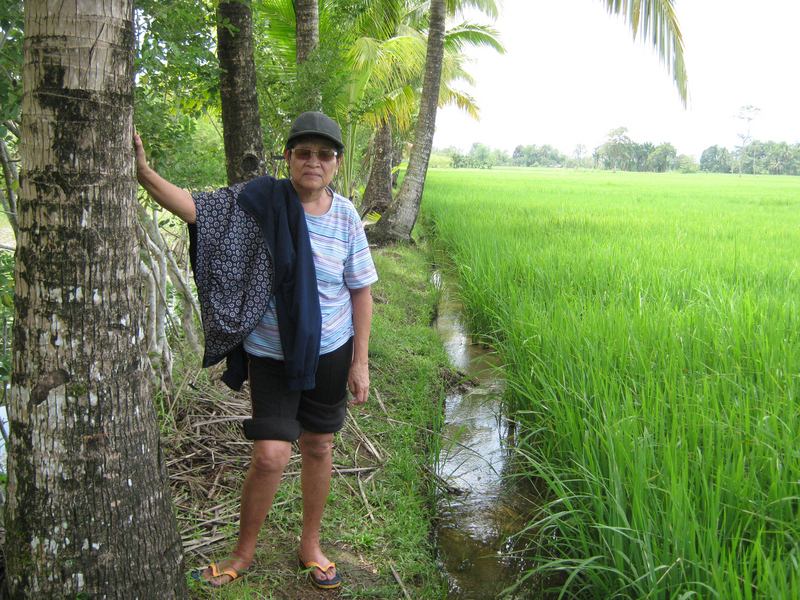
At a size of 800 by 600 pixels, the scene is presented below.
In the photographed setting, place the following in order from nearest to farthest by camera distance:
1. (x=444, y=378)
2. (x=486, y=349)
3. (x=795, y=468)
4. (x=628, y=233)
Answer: (x=795, y=468), (x=444, y=378), (x=486, y=349), (x=628, y=233)

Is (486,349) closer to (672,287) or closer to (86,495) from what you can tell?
(672,287)

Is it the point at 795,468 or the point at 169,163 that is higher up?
the point at 169,163

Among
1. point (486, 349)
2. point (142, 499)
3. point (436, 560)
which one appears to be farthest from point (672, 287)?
point (142, 499)

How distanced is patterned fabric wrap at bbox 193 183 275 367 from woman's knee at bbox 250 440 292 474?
0.30m

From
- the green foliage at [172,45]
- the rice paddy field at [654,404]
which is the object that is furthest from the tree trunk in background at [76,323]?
the rice paddy field at [654,404]

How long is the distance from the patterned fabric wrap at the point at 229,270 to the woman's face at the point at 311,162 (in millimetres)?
188

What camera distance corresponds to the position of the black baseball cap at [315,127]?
1.73 metres

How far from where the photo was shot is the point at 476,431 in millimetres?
3393

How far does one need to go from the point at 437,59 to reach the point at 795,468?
282 inches

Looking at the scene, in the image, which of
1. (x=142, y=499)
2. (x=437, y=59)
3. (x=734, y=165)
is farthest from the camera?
(x=734, y=165)

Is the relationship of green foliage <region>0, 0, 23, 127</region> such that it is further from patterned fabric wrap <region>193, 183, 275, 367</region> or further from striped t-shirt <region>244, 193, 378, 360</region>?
striped t-shirt <region>244, 193, 378, 360</region>

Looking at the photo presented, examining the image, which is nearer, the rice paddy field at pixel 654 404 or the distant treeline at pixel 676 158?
the rice paddy field at pixel 654 404

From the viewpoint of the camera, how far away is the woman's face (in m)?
1.76

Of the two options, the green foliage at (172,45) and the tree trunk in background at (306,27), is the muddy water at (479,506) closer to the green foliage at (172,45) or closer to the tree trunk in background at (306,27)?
the green foliage at (172,45)
